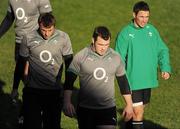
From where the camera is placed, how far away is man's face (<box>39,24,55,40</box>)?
8914 mm

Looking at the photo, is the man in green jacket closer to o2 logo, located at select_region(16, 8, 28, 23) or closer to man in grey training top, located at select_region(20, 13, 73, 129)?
man in grey training top, located at select_region(20, 13, 73, 129)

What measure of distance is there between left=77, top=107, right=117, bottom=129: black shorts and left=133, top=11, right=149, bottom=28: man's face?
6.66ft

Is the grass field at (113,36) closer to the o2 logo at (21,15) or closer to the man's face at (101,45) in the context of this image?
the o2 logo at (21,15)

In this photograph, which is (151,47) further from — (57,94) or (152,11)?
(152,11)

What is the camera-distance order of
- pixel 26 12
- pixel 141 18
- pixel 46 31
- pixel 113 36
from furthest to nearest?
pixel 113 36 < pixel 26 12 < pixel 141 18 < pixel 46 31

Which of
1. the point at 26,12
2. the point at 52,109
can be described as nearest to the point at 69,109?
the point at 52,109

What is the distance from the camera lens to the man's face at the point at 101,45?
8166 mm

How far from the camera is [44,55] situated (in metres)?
9.17

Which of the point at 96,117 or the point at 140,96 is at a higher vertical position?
the point at 140,96

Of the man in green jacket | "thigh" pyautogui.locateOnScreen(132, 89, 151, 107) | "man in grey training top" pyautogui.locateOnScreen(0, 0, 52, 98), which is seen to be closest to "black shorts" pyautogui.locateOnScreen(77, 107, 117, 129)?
the man in green jacket

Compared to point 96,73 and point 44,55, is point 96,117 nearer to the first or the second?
point 96,73

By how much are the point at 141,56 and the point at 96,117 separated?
7.08 ft

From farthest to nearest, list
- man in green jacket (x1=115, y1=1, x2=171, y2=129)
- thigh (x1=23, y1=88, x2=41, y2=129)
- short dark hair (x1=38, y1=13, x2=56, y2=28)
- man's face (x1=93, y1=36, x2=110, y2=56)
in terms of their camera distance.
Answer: man in green jacket (x1=115, y1=1, x2=171, y2=129) → thigh (x1=23, y1=88, x2=41, y2=129) → short dark hair (x1=38, y1=13, x2=56, y2=28) → man's face (x1=93, y1=36, x2=110, y2=56)

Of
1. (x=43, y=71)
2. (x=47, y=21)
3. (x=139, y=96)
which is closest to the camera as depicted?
(x=47, y=21)
